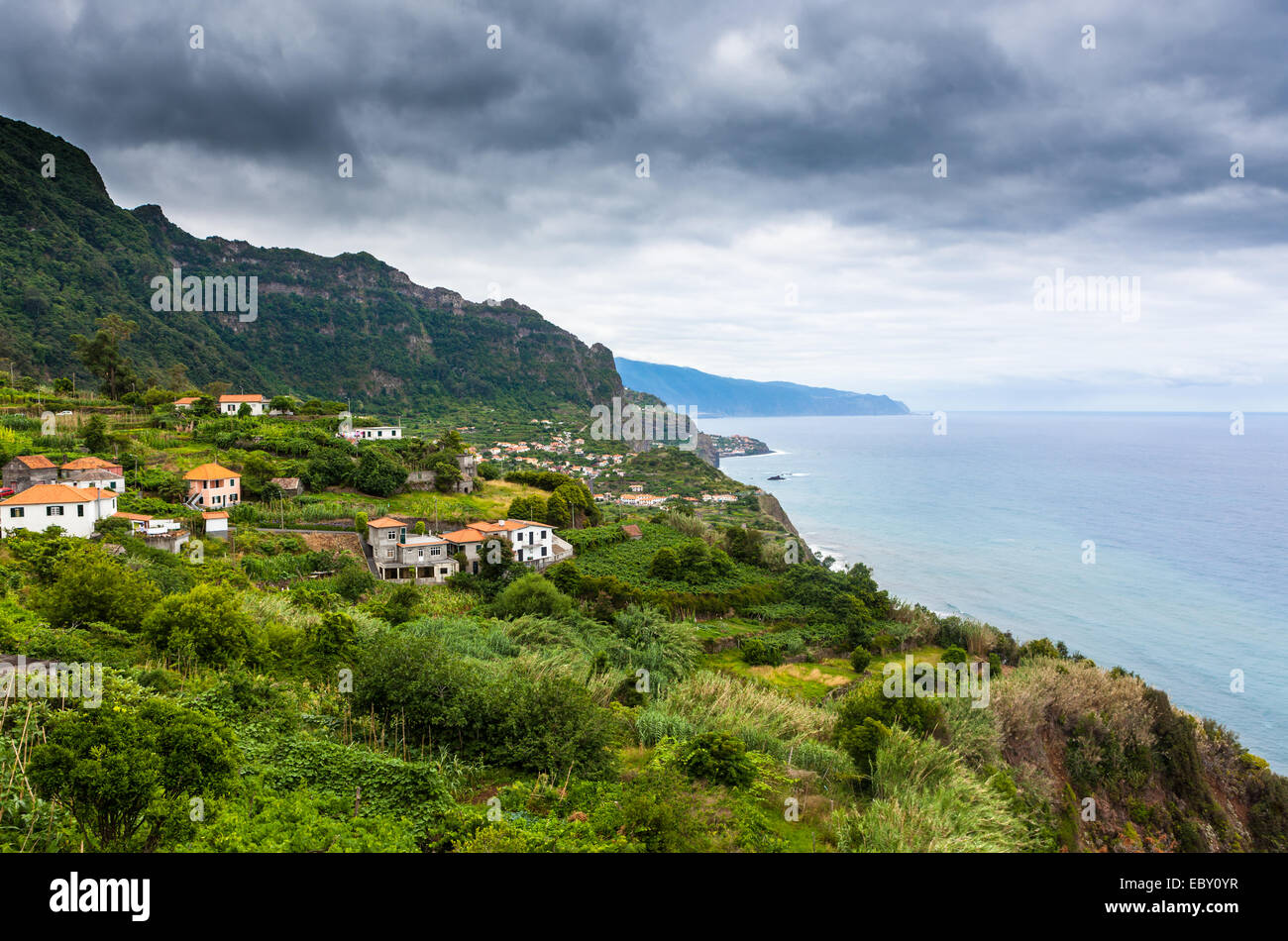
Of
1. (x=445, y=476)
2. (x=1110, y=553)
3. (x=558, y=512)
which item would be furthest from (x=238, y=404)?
(x=1110, y=553)

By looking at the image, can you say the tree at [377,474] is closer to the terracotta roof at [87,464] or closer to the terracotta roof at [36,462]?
the terracotta roof at [87,464]

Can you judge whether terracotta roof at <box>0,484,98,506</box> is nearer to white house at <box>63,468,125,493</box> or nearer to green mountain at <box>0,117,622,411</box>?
white house at <box>63,468,125,493</box>

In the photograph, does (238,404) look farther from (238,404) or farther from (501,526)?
(501,526)

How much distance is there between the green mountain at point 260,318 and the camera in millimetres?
69312

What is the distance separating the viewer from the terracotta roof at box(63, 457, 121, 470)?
78.1 feet

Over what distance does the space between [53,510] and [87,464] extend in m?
5.35

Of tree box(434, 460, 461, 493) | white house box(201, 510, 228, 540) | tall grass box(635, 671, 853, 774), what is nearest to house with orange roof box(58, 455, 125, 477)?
white house box(201, 510, 228, 540)

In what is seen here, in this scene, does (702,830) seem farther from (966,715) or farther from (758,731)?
(966,715)

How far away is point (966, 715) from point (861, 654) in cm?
862

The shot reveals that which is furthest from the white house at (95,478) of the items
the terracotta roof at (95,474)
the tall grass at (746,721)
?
the tall grass at (746,721)

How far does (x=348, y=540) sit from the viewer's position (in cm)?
2514

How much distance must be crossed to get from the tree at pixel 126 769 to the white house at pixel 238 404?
3993 cm

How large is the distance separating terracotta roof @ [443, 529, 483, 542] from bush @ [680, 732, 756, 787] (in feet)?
64.1
